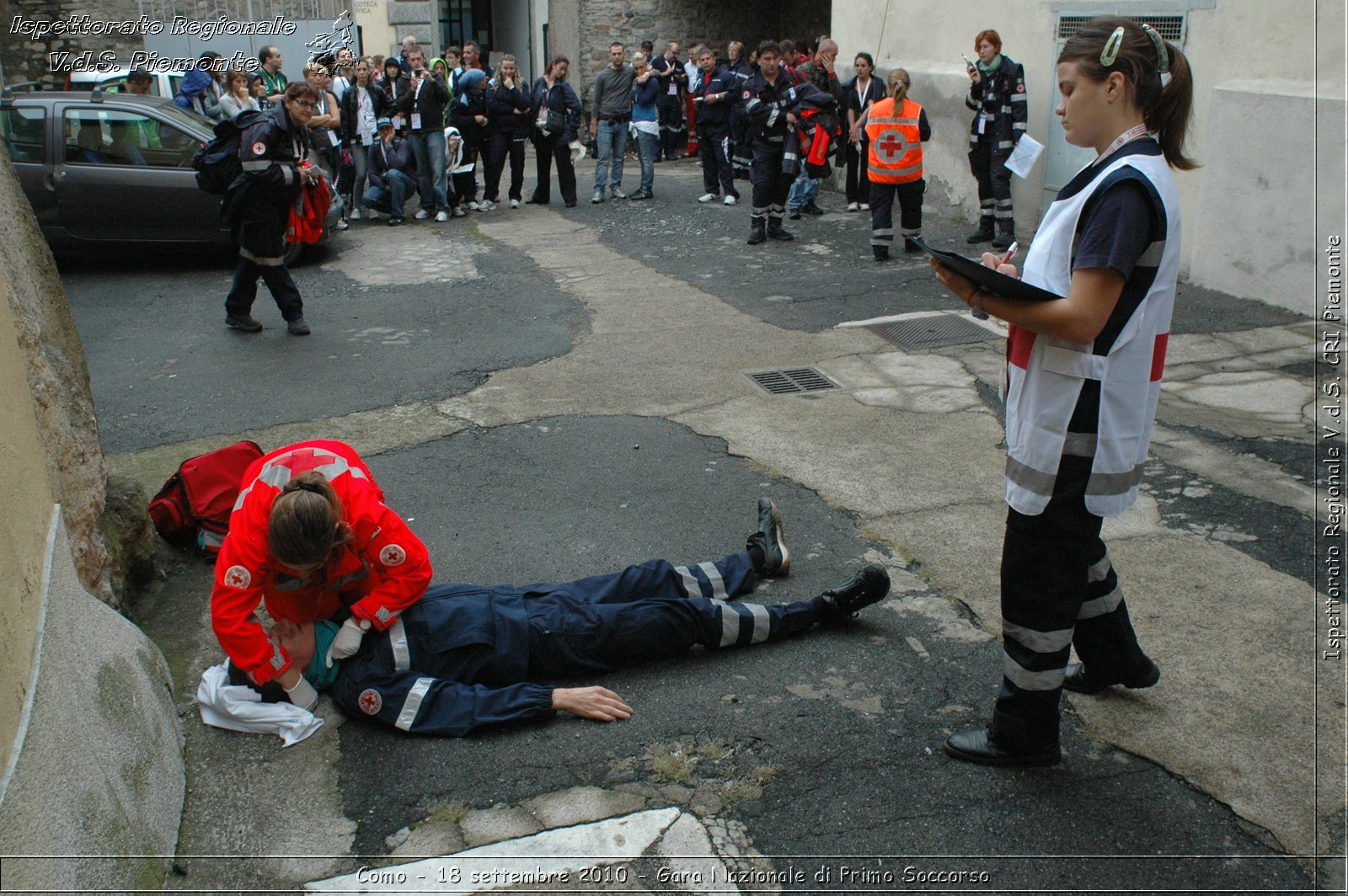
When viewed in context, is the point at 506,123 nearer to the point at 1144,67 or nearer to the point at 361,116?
the point at 361,116

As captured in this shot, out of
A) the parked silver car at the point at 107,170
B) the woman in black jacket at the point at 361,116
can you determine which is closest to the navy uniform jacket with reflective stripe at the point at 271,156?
the parked silver car at the point at 107,170

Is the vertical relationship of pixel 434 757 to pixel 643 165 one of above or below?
below

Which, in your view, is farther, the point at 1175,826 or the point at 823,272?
the point at 823,272

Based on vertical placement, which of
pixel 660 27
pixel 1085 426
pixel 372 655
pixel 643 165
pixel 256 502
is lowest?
pixel 372 655

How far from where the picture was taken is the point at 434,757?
3232 millimetres

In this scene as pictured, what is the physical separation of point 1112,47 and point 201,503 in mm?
3845

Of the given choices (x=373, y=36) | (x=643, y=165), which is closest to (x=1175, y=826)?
(x=643, y=165)

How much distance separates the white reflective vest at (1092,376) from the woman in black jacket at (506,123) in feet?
37.1

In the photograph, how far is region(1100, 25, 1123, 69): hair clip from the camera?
2547 millimetres

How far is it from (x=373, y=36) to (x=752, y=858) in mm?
22074

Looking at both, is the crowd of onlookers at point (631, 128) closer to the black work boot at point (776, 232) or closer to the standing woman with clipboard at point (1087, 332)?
the black work boot at point (776, 232)

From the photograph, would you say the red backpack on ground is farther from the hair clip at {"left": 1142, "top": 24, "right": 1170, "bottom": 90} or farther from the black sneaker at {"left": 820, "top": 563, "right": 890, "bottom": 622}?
the hair clip at {"left": 1142, "top": 24, "right": 1170, "bottom": 90}

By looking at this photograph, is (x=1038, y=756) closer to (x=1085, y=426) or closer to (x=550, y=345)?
(x=1085, y=426)

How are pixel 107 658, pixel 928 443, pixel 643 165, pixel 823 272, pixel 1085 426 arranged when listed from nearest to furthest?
pixel 1085 426, pixel 107 658, pixel 928 443, pixel 823 272, pixel 643 165
